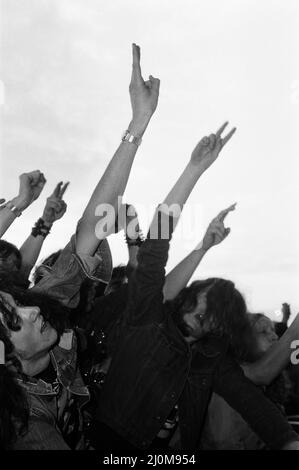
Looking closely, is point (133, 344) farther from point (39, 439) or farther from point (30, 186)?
point (30, 186)

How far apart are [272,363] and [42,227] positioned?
1702 millimetres

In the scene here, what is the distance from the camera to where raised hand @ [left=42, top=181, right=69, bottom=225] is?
10.5 ft

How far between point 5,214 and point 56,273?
0.69 m

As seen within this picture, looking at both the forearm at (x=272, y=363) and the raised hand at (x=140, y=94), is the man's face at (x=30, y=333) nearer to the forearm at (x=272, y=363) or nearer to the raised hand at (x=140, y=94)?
the raised hand at (x=140, y=94)

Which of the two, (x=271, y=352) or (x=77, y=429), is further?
(x=271, y=352)

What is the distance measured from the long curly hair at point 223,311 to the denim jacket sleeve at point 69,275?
0.74 meters

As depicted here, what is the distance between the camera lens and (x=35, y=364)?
65.9 inches

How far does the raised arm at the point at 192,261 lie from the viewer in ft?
8.30

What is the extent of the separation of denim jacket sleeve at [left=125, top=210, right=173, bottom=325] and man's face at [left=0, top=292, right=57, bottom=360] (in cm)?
40

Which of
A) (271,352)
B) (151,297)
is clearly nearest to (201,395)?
(271,352)

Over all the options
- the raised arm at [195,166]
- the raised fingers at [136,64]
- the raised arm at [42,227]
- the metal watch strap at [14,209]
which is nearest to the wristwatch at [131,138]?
the raised fingers at [136,64]

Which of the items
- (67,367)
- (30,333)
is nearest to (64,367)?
(67,367)
